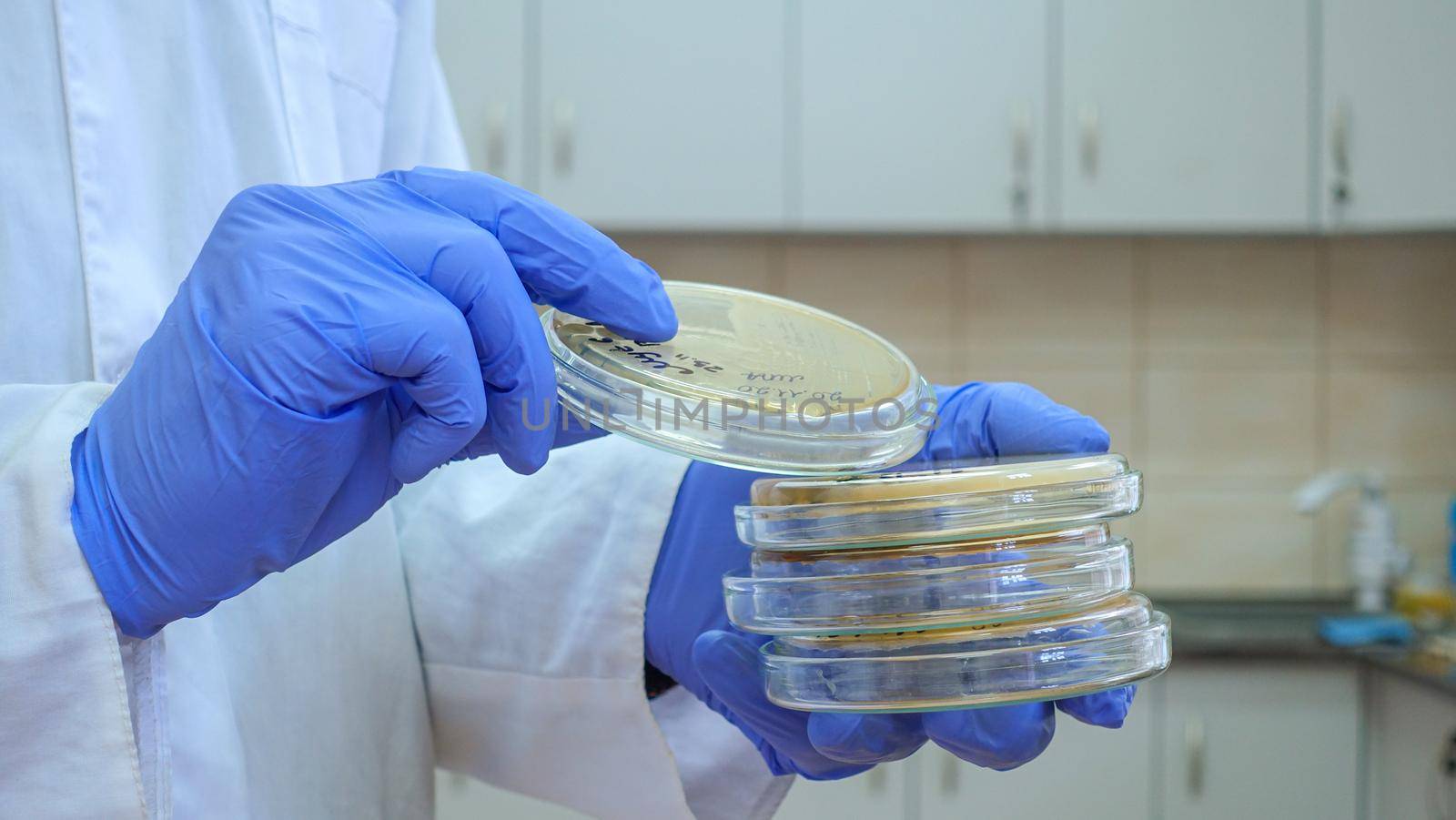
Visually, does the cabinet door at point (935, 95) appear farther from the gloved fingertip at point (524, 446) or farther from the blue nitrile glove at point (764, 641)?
the gloved fingertip at point (524, 446)

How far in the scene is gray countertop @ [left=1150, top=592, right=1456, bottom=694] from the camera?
199cm

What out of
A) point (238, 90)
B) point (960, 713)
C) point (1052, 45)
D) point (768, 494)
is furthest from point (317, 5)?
point (1052, 45)

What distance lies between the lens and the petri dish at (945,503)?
0.60 meters

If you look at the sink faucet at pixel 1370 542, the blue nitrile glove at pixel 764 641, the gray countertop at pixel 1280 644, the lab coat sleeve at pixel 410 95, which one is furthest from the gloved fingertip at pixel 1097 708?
the sink faucet at pixel 1370 542

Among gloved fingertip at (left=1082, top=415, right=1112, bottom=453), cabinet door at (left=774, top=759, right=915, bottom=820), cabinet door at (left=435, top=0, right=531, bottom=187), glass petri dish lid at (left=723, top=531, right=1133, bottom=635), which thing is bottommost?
cabinet door at (left=774, top=759, right=915, bottom=820)

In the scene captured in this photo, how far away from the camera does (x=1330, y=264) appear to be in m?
2.59

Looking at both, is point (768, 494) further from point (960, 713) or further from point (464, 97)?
point (464, 97)

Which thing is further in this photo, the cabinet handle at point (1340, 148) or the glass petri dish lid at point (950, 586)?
the cabinet handle at point (1340, 148)

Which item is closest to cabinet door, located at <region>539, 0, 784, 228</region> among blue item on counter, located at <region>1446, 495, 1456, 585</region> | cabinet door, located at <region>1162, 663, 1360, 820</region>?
cabinet door, located at <region>1162, 663, 1360, 820</region>

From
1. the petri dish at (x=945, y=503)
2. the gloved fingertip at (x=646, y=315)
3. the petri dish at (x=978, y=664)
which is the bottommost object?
the petri dish at (x=978, y=664)

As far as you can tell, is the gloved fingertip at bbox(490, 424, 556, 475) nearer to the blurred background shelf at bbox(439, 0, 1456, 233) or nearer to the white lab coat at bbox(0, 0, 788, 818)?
the white lab coat at bbox(0, 0, 788, 818)

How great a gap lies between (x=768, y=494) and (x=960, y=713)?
0.17 m

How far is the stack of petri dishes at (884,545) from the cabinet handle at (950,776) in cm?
160

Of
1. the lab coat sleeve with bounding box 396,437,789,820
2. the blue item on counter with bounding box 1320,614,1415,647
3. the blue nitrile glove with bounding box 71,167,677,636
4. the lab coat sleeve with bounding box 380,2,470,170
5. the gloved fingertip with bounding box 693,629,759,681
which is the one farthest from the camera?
the blue item on counter with bounding box 1320,614,1415,647
